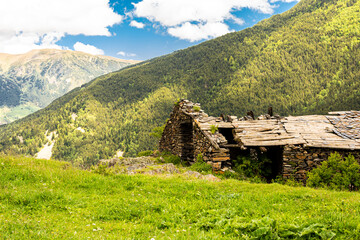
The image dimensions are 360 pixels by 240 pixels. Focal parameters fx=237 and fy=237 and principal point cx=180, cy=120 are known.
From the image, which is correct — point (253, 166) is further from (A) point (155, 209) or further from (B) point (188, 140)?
(A) point (155, 209)

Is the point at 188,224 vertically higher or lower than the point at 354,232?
lower

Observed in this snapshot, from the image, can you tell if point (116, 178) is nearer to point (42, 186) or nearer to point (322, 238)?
point (42, 186)

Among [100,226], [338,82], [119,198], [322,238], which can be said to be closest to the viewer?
[322,238]

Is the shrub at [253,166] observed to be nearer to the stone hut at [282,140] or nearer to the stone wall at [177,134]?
the stone hut at [282,140]

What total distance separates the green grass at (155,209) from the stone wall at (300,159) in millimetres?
4506

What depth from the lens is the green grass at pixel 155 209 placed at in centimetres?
518

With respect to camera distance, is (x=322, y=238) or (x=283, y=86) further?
(x=283, y=86)

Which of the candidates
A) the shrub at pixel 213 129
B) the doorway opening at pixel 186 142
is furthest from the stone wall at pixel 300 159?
the doorway opening at pixel 186 142

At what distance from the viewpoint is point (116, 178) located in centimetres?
1022

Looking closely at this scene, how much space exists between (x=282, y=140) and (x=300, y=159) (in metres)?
1.40

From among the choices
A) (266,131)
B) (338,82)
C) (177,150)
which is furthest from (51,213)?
(338,82)

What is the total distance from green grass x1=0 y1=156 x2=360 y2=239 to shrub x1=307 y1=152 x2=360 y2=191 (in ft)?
10.7

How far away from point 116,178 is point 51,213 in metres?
3.81

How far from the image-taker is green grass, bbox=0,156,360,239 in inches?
204
